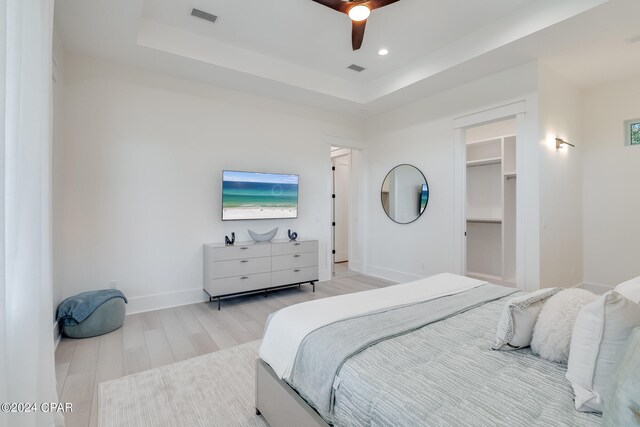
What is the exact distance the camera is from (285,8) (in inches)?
116

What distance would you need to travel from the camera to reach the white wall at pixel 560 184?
11.3ft

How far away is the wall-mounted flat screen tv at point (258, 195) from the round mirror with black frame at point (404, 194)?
5.31 ft

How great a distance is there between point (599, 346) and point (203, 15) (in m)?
3.85

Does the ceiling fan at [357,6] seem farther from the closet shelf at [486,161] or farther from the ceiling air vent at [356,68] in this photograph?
the closet shelf at [486,161]

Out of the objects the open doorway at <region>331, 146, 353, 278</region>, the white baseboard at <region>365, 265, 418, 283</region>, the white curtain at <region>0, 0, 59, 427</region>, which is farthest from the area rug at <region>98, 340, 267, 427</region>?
the open doorway at <region>331, 146, 353, 278</region>

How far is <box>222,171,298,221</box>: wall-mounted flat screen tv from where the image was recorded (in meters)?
4.05

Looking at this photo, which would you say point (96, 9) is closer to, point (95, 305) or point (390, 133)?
point (95, 305)

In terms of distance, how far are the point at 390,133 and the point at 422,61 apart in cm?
138

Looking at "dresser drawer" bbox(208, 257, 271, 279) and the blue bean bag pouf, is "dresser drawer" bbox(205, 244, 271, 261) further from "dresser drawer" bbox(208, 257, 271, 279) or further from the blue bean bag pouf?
the blue bean bag pouf

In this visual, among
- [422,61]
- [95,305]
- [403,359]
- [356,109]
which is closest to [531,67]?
[422,61]

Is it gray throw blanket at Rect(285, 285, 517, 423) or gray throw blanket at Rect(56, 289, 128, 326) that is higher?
gray throw blanket at Rect(285, 285, 517, 423)

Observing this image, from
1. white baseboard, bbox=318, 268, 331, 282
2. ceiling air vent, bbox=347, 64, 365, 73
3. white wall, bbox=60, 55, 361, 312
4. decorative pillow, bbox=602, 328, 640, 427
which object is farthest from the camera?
white baseboard, bbox=318, 268, 331, 282

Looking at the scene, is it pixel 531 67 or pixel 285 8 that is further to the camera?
pixel 531 67

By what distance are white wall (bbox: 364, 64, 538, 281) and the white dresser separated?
1.42 metres
